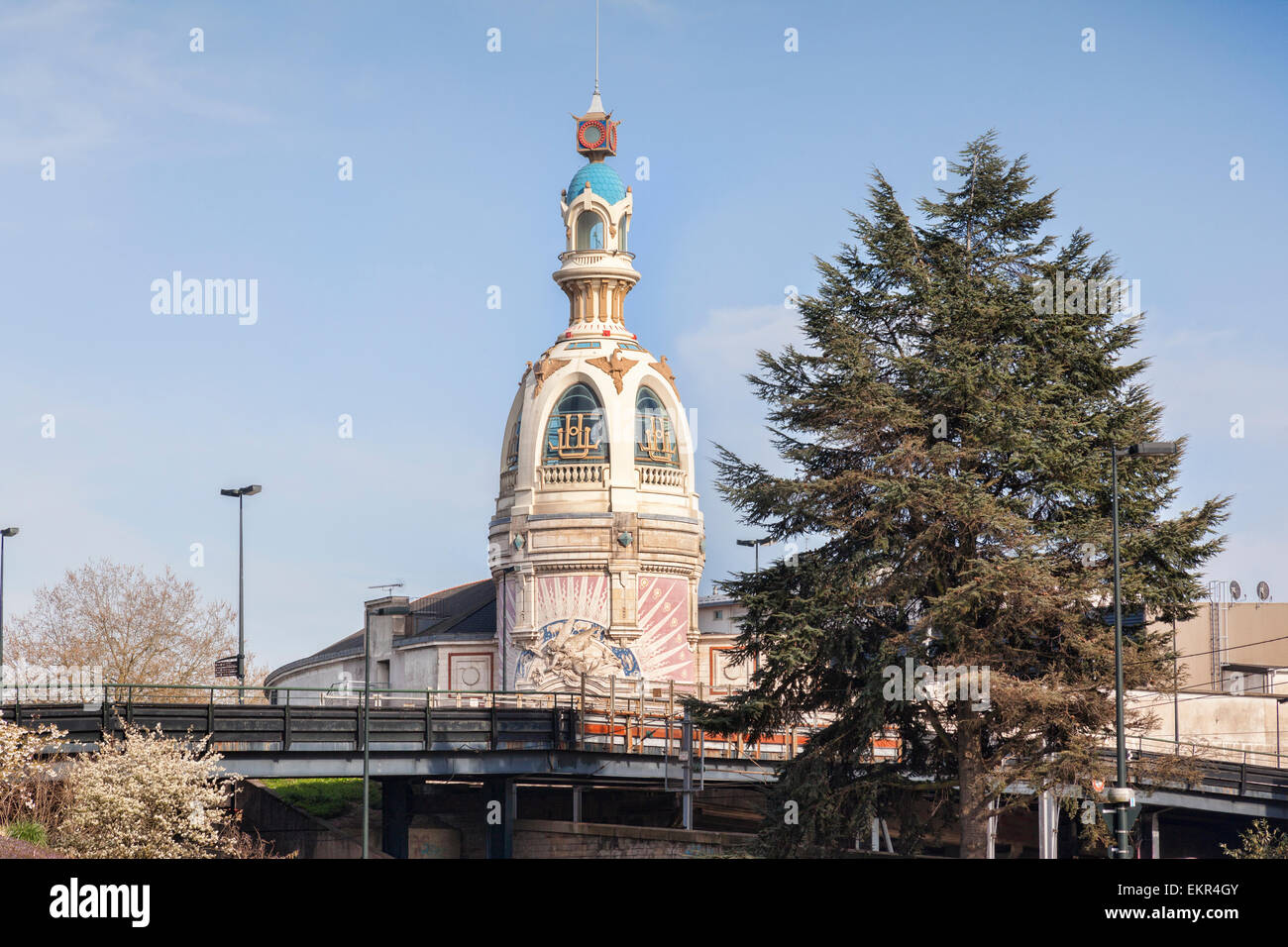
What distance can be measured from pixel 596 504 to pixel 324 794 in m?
14.3

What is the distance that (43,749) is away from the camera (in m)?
40.0

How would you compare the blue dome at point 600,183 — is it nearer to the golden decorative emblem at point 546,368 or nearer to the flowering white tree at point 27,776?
the golden decorative emblem at point 546,368

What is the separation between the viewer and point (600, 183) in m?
70.1

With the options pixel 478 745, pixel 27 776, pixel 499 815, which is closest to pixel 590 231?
pixel 499 815

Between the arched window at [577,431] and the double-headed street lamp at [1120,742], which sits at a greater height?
the arched window at [577,431]

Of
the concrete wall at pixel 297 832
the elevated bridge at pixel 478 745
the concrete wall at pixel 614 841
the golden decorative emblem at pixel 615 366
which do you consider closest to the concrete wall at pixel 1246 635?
the elevated bridge at pixel 478 745

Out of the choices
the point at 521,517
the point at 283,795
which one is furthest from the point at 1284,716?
the point at 283,795

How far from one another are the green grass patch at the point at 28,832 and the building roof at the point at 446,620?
3352cm

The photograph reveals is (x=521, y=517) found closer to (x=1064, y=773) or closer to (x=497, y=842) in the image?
(x=497, y=842)

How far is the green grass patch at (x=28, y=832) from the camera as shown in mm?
36125

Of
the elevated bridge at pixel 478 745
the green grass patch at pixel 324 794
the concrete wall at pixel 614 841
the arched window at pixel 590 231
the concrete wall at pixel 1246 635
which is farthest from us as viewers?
the concrete wall at pixel 1246 635

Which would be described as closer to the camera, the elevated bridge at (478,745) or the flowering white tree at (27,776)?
the flowering white tree at (27,776)

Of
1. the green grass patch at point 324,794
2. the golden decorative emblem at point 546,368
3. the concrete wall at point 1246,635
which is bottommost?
the green grass patch at point 324,794

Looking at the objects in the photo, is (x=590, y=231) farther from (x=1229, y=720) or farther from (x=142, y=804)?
(x=142, y=804)
